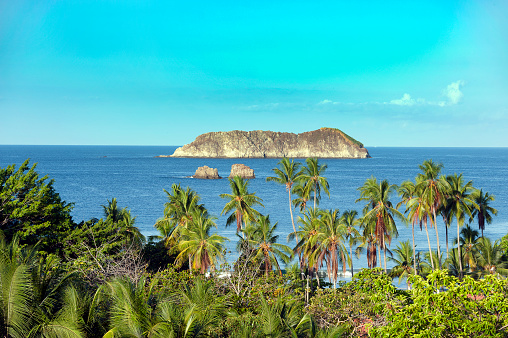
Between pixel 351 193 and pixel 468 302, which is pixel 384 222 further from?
pixel 351 193

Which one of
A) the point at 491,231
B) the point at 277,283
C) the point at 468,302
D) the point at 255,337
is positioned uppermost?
the point at 468,302

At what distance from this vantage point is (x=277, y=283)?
2758cm

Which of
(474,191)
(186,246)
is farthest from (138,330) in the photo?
(474,191)

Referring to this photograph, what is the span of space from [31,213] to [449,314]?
26.6m

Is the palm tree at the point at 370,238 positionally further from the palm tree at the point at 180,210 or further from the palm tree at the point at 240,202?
the palm tree at the point at 180,210

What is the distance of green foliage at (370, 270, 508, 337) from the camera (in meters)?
12.4

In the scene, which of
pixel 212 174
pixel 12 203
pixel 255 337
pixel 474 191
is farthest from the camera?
pixel 212 174

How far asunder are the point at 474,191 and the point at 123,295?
141 ft

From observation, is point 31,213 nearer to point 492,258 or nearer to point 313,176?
point 313,176

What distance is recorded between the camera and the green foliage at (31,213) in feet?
95.7

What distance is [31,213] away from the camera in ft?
98.4

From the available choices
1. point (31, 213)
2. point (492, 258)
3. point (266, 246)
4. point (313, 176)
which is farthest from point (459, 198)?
point (31, 213)

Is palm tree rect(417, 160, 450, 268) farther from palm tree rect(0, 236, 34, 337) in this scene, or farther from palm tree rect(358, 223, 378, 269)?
palm tree rect(0, 236, 34, 337)

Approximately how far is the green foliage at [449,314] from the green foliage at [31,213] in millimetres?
23888
